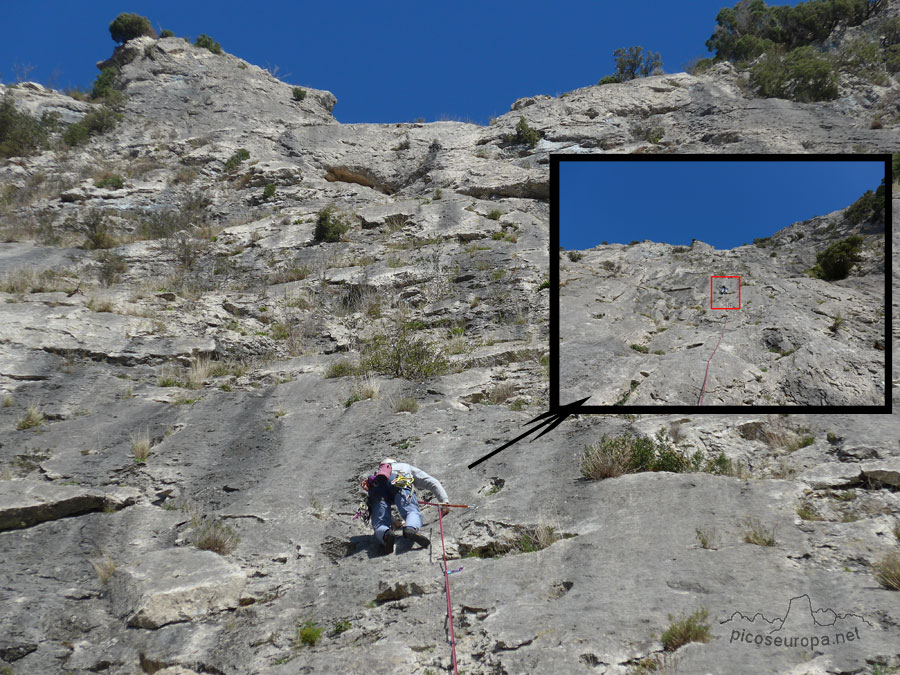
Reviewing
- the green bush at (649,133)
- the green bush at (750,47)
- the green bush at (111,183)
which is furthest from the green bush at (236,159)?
the green bush at (750,47)

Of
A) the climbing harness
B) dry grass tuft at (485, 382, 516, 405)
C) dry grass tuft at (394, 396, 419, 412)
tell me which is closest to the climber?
the climbing harness

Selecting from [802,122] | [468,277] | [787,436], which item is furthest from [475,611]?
[802,122]

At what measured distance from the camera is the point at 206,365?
468 inches

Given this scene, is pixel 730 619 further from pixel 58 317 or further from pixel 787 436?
pixel 58 317

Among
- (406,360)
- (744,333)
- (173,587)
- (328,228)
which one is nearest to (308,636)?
(173,587)

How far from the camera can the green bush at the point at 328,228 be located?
18141 millimetres

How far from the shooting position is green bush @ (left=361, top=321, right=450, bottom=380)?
37.1 feet

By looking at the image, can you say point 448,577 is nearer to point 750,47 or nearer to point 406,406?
point 406,406

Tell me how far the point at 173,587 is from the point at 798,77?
28053 mm

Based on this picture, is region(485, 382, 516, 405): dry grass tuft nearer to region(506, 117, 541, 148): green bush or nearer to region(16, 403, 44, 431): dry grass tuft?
region(16, 403, 44, 431): dry grass tuft

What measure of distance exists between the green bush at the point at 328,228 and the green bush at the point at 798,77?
18967mm

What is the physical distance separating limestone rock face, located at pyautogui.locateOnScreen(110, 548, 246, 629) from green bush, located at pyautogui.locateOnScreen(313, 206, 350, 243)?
1268cm

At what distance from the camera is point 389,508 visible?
687cm

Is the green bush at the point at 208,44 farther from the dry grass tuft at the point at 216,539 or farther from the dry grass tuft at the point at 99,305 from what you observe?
the dry grass tuft at the point at 216,539
